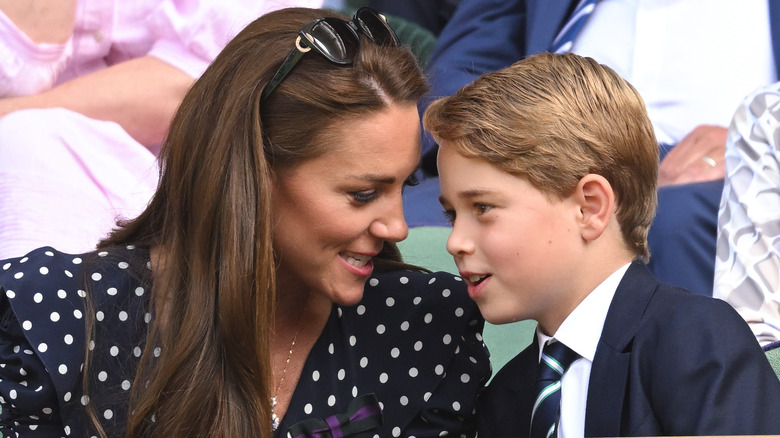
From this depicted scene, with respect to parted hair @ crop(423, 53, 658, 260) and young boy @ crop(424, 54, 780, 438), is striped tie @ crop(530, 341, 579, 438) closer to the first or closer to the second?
young boy @ crop(424, 54, 780, 438)

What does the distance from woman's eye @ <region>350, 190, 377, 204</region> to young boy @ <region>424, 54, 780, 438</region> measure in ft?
0.35

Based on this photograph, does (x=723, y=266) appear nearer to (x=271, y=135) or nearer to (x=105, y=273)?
(x=271, y=135)

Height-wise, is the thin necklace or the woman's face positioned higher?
the woman's face

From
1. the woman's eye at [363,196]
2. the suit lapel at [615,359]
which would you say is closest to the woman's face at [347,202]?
the woman's eye at [363,196]

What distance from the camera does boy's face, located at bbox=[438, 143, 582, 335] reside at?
136cm

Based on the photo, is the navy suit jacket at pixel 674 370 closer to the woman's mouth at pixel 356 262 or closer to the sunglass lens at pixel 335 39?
the woman's mouth at pixel 356 262

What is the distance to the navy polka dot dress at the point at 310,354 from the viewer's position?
4.54 ft

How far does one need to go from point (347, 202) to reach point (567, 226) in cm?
32

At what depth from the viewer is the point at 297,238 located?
1467mm

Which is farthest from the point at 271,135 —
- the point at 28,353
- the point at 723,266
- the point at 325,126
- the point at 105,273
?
the point at 723,266

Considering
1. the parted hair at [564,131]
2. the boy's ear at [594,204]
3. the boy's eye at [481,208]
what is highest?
the parted hair at [564,131]

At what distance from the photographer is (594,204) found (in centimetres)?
136

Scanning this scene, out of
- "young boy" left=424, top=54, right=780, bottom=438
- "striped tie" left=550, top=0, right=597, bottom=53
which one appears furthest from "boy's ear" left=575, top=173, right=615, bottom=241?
"striped tie" left=550, top=0, right=597, bottom=53

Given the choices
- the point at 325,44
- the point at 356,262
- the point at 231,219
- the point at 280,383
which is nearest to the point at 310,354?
the point at 280,383
